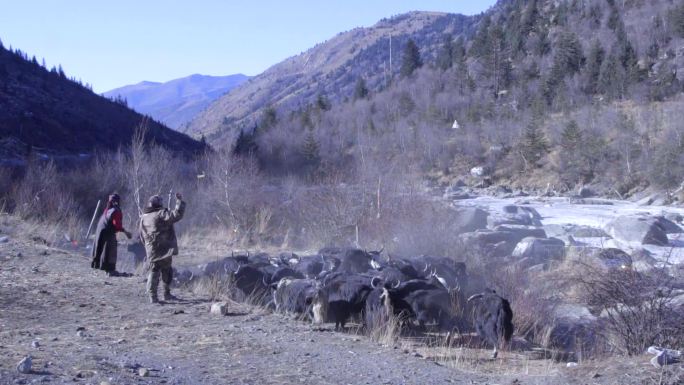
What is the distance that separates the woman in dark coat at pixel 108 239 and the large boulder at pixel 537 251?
490 inches

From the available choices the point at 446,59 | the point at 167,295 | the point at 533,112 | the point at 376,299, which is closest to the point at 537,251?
the point at 376,299

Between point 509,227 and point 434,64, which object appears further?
point 434,64

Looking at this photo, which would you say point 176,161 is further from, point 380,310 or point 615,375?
point 615,375

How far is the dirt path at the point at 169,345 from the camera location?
7539 millimetres

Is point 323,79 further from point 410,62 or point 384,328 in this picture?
point 384,328

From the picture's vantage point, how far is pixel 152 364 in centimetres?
785

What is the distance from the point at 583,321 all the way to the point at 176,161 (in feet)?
86.4

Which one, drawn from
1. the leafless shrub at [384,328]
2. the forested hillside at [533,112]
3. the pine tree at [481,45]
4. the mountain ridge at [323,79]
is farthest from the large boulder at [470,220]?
the mountain ridge at [323,79]

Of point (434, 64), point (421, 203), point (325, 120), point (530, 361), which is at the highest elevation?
point (434, 64)

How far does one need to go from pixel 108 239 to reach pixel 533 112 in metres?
55.0

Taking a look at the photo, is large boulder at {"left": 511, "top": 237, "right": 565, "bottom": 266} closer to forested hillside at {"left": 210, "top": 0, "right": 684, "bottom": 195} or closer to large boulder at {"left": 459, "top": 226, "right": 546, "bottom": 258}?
large boulder at {"left": 459, "top": 226, "right": 546, "bottom": 258}

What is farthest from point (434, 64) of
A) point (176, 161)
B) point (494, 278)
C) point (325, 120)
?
point (494, 278)

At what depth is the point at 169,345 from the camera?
349 inches

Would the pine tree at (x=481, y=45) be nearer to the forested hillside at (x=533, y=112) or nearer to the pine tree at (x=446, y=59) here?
the forested hillside at (x=533, y=112)
